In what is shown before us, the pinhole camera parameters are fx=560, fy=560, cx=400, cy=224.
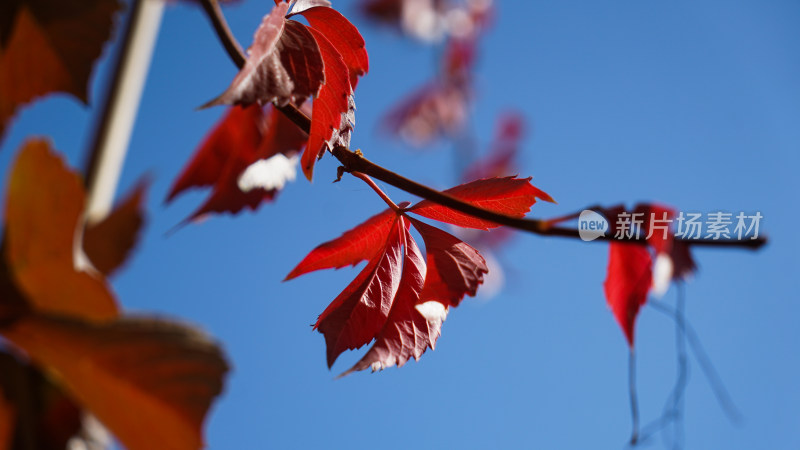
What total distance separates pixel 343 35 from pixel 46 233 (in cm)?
26

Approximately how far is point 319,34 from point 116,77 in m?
0.42

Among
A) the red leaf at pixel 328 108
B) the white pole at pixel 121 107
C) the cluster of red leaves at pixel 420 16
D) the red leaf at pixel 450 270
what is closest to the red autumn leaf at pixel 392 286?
the red leaf at pixel 450 270

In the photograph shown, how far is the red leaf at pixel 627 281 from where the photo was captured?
395mm

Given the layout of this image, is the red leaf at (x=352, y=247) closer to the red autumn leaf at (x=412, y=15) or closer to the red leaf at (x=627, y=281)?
the red leaf at (x=627, y=281)

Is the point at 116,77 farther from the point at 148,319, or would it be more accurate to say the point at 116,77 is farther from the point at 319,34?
the point at 148,319

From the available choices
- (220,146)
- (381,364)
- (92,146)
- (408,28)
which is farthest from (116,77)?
(408,28)

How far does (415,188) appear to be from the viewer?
0.29m

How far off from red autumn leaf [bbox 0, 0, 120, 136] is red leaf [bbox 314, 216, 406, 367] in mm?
212

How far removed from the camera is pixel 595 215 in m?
0.31

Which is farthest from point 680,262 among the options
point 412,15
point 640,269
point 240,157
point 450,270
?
point 412,15

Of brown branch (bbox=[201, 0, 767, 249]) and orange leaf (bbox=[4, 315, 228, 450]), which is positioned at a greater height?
brown branch (bbox=[201, 0, 767, 249])

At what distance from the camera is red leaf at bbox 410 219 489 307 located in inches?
15.2

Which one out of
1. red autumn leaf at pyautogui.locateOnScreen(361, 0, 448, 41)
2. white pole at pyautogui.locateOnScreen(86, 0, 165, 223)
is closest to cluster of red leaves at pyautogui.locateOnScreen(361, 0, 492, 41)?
red autumn leaf at pyautogui.locateOnScreen(361, 0, 448, 41)

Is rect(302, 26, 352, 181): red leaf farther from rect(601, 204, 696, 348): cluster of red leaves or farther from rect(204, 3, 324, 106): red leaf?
rect(601, 204, 696, 348): cluster of red leaves
